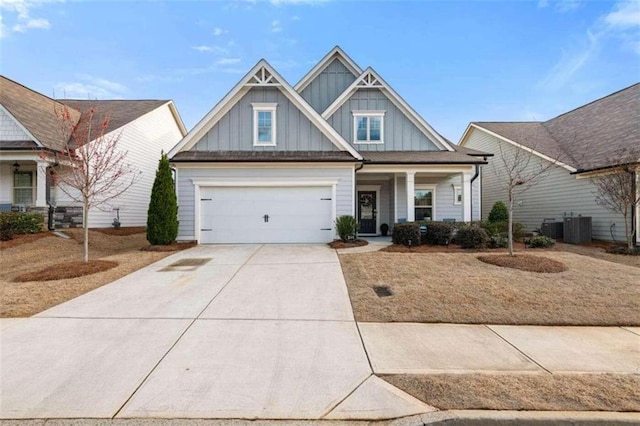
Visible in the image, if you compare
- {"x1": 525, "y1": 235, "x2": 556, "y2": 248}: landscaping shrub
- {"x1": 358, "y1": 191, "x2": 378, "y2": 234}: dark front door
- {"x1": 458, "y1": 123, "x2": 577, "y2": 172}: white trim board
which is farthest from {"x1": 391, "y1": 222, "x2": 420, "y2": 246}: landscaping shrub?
{"x1": 458, "y1": 123, "x2": 577, "y2": 172}: white trim board

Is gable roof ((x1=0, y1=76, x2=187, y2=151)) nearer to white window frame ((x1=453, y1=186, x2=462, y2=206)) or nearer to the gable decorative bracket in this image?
the gable decorative bracket

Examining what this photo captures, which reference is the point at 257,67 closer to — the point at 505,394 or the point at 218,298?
the point at 218,298

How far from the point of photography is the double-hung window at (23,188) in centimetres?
1470

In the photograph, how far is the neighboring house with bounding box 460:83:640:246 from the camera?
42.7ft

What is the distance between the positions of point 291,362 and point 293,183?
9276 millimetres

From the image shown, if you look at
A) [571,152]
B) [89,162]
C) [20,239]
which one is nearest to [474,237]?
[571,152]

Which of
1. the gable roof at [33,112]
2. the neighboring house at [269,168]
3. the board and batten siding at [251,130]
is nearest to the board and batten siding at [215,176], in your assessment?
the neighboring house at [269,168]

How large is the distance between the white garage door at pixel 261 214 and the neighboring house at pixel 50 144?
568 cm

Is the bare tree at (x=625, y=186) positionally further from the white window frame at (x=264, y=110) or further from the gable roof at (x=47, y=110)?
the gable roof at (x=47, y=110)

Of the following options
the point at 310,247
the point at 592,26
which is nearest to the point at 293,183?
the point at 310,247

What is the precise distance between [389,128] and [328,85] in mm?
4616

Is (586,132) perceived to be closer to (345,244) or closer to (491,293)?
(345,244)

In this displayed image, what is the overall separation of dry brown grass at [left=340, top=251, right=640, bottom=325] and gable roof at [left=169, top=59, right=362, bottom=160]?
6.11m

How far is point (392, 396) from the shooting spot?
300cm
